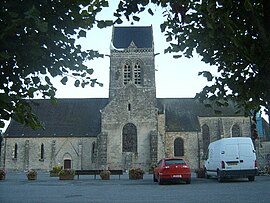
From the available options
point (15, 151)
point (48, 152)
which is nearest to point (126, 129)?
point (48, 152)

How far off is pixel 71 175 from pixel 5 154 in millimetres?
19045

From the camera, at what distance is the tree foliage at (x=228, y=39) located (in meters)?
3.99

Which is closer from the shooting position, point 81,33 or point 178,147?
point 81,33

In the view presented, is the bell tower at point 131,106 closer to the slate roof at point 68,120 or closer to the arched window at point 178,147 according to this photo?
the slate roof at point 68,120

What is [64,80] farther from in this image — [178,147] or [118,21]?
[178,147]

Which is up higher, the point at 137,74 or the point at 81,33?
the point at 137,74

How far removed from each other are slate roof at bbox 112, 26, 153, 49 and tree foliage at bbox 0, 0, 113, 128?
37938 mm

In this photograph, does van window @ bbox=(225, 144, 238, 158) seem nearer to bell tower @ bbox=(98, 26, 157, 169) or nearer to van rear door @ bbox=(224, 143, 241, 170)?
van rear door @ bbox=(224, 143, 241, 170)

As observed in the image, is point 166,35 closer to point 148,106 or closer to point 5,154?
point 148,106

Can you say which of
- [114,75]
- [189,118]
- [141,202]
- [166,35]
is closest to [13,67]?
[166,35]

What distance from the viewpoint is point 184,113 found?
4491 cm

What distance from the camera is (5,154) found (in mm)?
41781

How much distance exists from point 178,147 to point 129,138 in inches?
270

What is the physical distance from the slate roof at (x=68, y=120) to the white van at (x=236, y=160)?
25072mm
